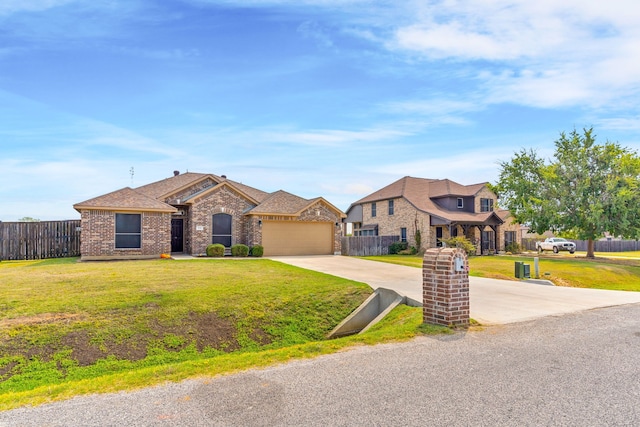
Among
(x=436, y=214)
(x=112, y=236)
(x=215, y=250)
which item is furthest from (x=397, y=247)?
(x=112, y=236)

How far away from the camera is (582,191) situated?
86.3ft

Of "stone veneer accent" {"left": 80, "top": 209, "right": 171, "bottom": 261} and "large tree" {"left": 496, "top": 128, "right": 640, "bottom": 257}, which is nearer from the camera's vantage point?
"stone veneer accent" {"left": 80, "top": 209, "right": 171, "bottom": 261}

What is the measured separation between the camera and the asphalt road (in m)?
3.29

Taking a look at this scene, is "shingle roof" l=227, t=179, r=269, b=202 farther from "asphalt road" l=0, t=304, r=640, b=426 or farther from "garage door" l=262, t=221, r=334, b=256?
"asphalt road" l=0, t=304, r=640, b=426

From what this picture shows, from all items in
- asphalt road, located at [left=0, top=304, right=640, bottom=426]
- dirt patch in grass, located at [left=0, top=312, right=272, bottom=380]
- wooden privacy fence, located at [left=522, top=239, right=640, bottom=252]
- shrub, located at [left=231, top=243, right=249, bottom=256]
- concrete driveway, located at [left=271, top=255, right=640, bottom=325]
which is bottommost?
wooden privacy fence, located at [left=522, top=239, right=640, bottom=252]

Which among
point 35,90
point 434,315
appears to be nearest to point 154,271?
point 35,90

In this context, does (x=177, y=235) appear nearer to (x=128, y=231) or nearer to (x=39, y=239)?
(x=128, y=231)

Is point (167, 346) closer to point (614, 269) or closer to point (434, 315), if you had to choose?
point (434, 315)

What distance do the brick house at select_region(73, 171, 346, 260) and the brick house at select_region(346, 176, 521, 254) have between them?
727cm

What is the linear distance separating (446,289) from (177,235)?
2110cm

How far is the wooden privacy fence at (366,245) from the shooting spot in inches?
1043

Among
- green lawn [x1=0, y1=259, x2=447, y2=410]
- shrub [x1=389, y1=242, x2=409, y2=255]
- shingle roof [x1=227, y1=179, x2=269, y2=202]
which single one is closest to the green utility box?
green lawn [x1=0, y1=259, x2=447, y2=410]

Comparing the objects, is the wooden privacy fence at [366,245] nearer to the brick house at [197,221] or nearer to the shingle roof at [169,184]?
the brick house at [197,221]

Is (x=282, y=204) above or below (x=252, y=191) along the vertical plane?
below
